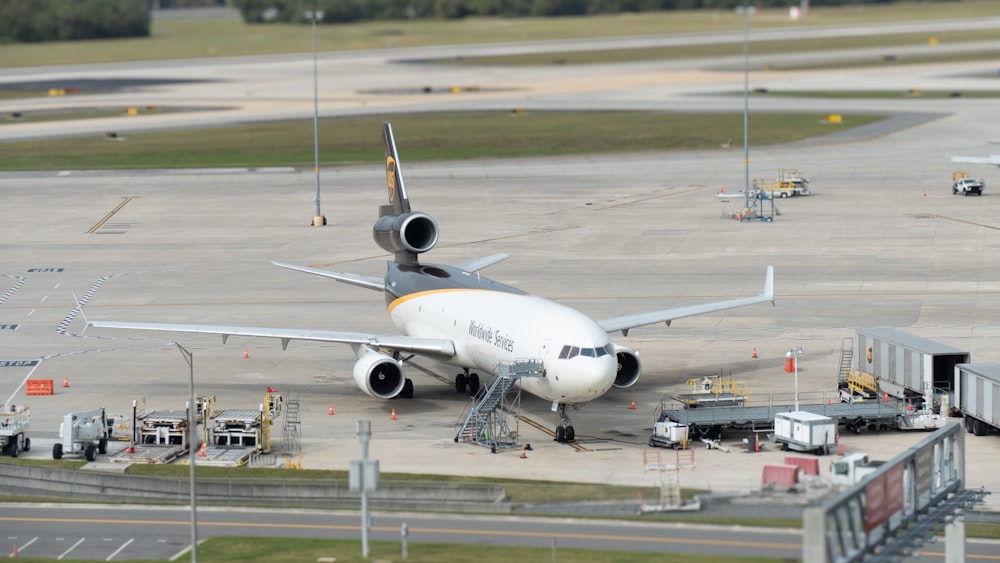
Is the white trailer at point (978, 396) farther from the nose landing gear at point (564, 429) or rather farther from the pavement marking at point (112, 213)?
the pavement marking at point (112, 213)

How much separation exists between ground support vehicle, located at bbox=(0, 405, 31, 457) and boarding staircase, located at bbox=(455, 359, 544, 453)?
14.8 metres

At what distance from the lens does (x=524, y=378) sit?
173 feet

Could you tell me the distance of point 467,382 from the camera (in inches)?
2387

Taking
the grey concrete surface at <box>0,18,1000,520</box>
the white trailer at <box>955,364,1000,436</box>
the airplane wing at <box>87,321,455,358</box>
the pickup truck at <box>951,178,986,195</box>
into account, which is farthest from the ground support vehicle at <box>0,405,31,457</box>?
the pickup truck at <box>951,178,986,195</box>

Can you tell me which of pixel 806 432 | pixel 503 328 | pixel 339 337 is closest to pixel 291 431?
pixel 339 337

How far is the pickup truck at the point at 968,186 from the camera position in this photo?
111 metres

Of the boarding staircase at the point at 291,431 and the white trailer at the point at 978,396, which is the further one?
the boarding staircase at the point at 291,431

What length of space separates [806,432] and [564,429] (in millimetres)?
8114

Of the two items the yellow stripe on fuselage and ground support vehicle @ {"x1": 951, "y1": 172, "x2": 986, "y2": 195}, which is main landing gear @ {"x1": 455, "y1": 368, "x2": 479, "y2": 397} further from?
ground support vehicle @ {"x1": 951, "y1": 172, "x2": 986, "y2": 195}

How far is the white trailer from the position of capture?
5144 cm

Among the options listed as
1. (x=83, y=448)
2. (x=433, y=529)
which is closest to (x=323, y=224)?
(x=83, y=448)

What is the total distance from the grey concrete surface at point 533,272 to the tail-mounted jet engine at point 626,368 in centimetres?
142

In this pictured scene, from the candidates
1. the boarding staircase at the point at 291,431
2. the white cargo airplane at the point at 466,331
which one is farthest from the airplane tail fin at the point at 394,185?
the boarding staircase at the point at 291,431

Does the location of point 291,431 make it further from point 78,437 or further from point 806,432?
point 806,432
